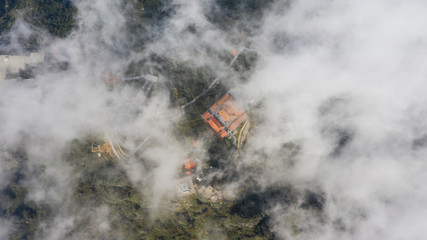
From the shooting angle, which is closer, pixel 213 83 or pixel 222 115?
pixel 222 115

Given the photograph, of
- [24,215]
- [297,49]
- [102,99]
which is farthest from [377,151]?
[24,215]

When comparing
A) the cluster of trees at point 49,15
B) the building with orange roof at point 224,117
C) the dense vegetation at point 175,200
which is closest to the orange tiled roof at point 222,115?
the building with orange roof at point 224,117

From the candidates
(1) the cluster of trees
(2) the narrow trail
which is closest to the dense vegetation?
(2) the narrow trail

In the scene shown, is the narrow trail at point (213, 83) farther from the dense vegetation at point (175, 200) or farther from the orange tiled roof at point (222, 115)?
the orange tiled roof at point (222, 115)

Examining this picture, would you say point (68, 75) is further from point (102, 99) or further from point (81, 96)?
point (102, 99)

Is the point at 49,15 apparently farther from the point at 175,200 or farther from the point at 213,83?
the point at 175,200

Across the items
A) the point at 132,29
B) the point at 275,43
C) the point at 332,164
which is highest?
the point at 275,43

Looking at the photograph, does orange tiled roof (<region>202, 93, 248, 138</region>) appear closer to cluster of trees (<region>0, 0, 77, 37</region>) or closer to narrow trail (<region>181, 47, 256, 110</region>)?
narrow trail (<region>181, 47, 256, 110</region>)

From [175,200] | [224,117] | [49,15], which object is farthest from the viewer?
[49,15]

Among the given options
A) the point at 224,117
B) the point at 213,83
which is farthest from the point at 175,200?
the point at 213,83
